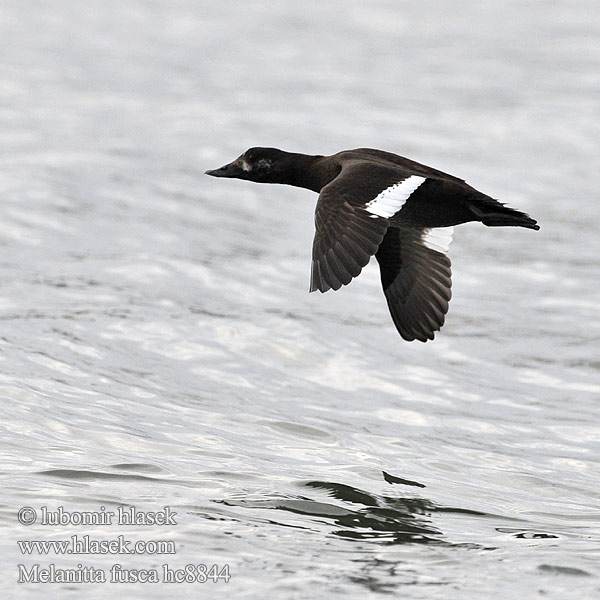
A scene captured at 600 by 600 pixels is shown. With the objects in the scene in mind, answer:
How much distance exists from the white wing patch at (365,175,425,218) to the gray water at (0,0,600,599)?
5.09ft

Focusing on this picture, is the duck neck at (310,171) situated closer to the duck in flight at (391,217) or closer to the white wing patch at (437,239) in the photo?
the duck in flight at (391,217)

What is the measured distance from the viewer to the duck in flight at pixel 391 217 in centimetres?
649

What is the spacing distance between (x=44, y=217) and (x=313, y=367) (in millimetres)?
4244

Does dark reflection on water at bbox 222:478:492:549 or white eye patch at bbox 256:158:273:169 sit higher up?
white eye patch at bbox 256:158:273:169

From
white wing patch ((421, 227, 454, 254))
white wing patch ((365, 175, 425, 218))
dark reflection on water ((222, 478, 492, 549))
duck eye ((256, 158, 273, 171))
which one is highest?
duck eye ((256, 158, 273, 171))

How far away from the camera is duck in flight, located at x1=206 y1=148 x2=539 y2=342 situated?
649cm

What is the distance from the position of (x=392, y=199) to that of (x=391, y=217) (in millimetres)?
462

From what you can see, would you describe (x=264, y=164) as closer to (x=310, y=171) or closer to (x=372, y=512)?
(x=310, y=171)

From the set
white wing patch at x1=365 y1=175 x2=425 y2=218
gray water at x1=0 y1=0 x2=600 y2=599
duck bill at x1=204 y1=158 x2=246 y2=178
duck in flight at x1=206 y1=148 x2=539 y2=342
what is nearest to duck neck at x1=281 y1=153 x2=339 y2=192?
duck in flight at x1=206 y1=148 x2=539 y2=342

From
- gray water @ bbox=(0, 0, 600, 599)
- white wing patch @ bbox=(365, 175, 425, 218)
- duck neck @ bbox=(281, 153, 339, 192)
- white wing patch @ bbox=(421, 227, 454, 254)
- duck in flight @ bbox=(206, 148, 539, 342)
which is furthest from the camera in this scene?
white wing patch @ bbox=(421, 227, 454, 254)

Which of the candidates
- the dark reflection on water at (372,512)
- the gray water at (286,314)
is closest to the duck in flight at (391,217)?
the gray water at (286,314)

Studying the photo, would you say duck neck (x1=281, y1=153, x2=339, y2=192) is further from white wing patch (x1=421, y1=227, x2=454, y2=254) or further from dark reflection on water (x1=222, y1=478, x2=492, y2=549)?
dark reflection on water (x1=222, y1=478, x2=492, y2=549)

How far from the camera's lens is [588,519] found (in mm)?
6965

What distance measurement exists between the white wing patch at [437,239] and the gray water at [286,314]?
1.28m
